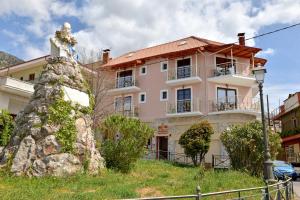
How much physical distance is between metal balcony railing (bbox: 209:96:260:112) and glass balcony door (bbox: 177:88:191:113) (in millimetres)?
2042

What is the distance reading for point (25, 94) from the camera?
2541 cm

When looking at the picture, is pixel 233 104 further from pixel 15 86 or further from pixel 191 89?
pixel 15 86

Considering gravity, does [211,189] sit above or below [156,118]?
below

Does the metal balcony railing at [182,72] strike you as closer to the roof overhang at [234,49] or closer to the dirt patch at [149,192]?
the roof overhang at [234,49]

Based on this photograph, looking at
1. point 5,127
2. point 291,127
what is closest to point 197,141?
point 5,127

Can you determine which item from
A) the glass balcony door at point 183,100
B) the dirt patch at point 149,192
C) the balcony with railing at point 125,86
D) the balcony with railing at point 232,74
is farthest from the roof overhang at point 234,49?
the dirt patch at point 149,192

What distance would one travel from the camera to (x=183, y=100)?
107ft

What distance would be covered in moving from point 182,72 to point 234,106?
5.65 meters

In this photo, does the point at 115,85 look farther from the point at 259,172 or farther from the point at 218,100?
the point at 259,172

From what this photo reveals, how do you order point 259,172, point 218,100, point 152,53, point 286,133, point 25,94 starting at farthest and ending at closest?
1. point 286,133
2. point 152,53
3. point 218,100
4. point 25,94
5. point 259,172

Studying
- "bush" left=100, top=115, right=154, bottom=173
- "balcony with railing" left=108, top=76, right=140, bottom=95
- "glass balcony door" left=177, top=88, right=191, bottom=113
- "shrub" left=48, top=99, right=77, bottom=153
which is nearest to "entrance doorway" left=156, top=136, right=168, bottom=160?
"glass balcony door" left=177, top=88, right=191, bottom=113

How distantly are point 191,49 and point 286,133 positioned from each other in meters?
20.0

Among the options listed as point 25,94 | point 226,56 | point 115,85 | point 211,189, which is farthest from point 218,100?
point 211,189

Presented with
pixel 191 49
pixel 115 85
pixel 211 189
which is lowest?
pixel 211 189
